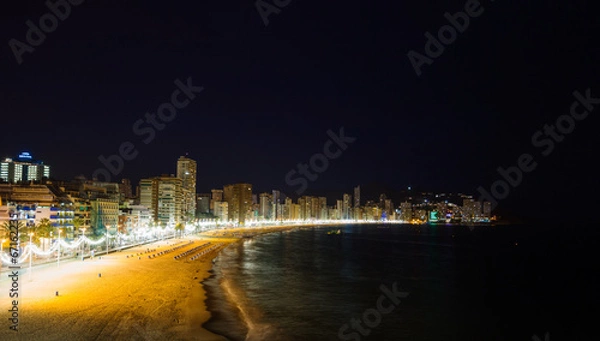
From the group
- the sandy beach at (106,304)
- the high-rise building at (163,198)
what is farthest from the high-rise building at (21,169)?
the sandy beach at (106,304)

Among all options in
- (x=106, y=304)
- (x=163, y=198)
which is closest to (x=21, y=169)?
(x=163, y=198)

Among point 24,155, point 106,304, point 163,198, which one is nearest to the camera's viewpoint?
point 106,304

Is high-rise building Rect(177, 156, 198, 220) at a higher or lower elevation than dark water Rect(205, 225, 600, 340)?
higher

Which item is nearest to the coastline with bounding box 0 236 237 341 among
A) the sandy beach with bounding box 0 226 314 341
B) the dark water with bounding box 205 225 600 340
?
the sandy beach with bounding box 0 226 314 341

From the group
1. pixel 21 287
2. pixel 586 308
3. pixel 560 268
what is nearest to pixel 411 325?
pixel 586 308

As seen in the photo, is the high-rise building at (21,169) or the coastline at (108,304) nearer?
the coastline at (108,304)

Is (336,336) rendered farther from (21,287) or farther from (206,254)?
(206,254)

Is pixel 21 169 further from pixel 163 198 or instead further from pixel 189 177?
pixel 189 177

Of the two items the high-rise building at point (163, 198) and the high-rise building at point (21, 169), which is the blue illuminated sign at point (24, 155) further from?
the high-rise building at point (163, 198)

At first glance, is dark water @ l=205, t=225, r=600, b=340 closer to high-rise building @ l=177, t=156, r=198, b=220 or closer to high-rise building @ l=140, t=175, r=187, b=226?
high-rise building @ l=140, t=175, r=187, b=226
